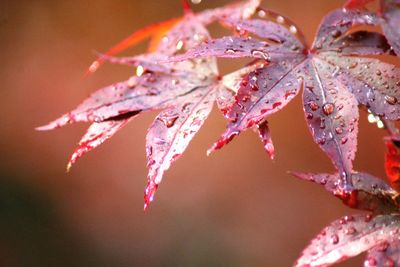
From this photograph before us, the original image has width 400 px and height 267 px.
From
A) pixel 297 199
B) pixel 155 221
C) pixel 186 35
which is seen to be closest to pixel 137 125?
pixel 155 221

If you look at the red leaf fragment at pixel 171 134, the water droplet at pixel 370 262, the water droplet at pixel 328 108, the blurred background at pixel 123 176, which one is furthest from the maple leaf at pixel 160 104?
the blurred background at pixel 123 176

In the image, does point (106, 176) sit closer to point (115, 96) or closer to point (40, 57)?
point (40, 57)

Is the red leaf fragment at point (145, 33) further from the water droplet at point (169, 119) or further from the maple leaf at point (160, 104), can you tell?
the water droplet at point (169, 119)

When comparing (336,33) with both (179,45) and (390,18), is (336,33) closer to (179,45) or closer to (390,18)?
(390,18)

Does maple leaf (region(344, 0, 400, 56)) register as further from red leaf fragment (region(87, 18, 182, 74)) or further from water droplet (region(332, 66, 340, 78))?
red leaf fragment (region(87, 18, 182, 74))

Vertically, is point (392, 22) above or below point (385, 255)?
above

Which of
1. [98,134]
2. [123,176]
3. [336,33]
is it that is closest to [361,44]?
[336,33]
